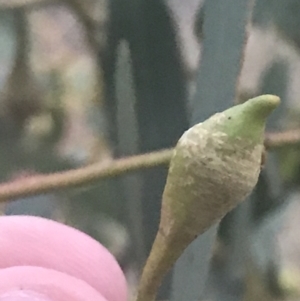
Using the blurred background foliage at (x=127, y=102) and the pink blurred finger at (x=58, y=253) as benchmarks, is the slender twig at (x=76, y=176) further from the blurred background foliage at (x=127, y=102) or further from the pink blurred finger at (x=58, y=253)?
the blurred background foliage at (x=127, y=102)

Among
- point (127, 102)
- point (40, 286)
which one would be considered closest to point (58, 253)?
point (40, 286)

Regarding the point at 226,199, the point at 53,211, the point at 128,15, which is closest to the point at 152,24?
the point at 128,15

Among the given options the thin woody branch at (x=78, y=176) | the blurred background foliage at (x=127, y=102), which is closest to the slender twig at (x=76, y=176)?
the thin woody branch at (x=78, y=176)

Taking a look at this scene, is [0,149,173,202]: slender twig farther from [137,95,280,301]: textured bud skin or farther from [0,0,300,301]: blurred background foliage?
[0,0,300,301]: blurred background foliage

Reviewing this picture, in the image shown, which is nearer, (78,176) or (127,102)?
(78,176)

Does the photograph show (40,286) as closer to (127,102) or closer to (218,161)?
(218,161)

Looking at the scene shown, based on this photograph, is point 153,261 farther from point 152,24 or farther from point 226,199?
point 152,24

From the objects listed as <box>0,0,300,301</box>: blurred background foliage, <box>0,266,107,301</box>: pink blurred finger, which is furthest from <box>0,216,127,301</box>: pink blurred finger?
<box>0,0,300,301</box>: blurred background foliage
